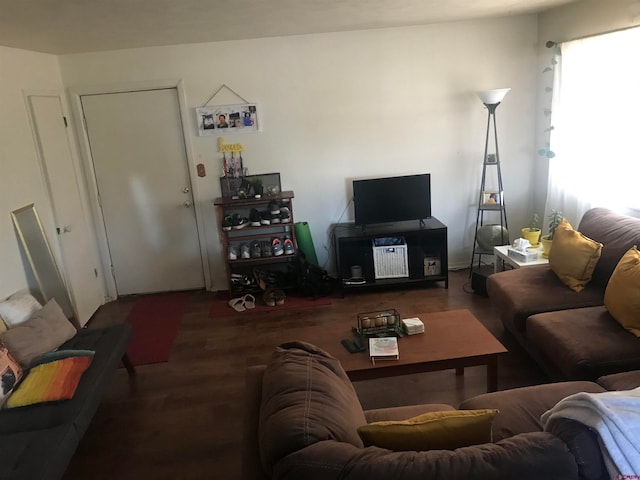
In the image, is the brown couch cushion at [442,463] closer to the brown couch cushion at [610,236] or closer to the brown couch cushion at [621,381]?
the brown couch cushion at [621,381]

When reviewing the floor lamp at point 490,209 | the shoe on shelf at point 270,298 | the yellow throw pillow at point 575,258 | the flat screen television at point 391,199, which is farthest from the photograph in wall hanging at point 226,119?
the yellow throw pillow at point 575,258

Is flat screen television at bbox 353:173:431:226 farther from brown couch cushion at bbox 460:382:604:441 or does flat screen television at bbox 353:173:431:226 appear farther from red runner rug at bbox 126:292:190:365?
brown couch cushion at bbox 460:382:604:441

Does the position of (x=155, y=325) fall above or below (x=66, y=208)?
below

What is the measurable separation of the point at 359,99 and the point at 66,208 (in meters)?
2.74

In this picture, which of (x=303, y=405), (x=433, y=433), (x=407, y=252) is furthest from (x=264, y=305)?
(x=433, y=433)

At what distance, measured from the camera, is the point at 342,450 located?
1.32 metres

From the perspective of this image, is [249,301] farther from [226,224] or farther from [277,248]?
[226,224]

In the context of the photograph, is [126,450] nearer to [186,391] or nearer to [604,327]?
[186,391]

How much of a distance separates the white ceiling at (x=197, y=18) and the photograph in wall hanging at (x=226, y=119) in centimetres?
59

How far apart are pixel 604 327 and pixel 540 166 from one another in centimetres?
247

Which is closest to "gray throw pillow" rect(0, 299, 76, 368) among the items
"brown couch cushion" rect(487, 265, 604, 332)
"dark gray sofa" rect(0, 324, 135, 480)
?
"dark gray sofa" rect(0, 324, 135, 480)

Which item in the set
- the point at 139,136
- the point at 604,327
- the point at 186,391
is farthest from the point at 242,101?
the point at 604,327

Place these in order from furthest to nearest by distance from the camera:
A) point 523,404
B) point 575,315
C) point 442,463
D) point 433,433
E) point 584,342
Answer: point 575,315 → point 584,342 → point 523,404 → point 433,433 → point 442,463

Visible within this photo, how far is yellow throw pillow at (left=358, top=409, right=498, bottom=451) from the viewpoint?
1443 millimetres
